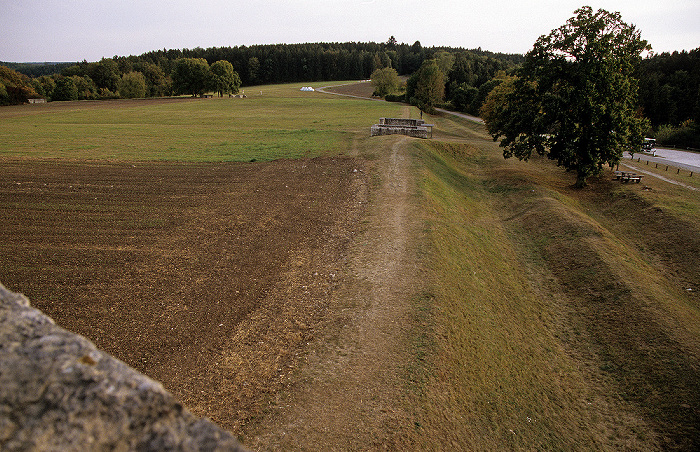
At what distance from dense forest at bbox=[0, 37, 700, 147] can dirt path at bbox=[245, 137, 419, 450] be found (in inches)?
1147

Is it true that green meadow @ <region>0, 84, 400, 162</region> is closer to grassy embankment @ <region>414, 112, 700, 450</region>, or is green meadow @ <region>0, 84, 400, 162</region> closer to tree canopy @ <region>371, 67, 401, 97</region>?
grassy embankment @ <region>414, 112, 700, 450</region>

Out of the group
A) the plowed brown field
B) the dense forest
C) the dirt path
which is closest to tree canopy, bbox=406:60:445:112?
the dense forest

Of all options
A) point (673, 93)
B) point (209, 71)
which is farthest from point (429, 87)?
point (209, 71)

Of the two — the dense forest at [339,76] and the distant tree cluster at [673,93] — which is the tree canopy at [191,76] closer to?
the dense forest at [339,76]

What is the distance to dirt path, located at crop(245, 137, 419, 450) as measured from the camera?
7812 mm

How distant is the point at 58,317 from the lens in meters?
10.4

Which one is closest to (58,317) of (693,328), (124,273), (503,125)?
(124,273)

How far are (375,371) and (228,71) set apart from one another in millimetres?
106954

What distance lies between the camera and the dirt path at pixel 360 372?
308 inches

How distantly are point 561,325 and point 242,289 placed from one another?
11.3m

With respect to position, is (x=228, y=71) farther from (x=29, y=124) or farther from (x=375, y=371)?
(x=375, y=371)

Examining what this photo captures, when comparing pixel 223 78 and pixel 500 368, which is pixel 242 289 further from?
pixel 223 78

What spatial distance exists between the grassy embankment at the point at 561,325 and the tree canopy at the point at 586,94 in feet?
14.5

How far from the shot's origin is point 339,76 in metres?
165
